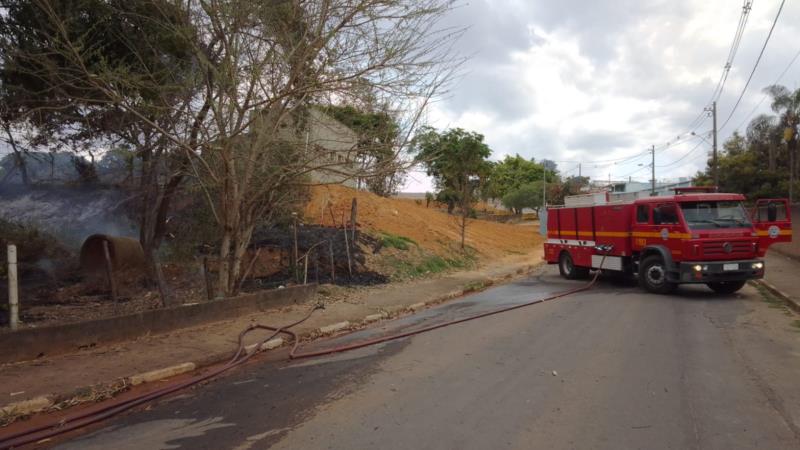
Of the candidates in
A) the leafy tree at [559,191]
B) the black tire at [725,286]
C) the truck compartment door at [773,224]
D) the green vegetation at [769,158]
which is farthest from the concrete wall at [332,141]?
the leafy tree at [559,191]

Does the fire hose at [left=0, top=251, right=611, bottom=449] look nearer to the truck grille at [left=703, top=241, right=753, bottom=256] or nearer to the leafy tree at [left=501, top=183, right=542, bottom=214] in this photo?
the truck grille at [left=703, top=241, right=753, bottom=256]

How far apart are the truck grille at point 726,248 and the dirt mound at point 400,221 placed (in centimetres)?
1045

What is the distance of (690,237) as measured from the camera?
13055 mm

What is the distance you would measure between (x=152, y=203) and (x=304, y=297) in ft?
15.2

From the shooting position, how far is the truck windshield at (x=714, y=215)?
1345cm

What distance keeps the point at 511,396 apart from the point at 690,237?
30.2 ft

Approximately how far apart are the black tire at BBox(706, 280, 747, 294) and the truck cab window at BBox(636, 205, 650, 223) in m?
2.17

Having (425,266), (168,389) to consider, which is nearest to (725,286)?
(425,266)

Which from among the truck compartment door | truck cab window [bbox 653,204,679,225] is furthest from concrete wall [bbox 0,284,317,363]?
the truck compartment door

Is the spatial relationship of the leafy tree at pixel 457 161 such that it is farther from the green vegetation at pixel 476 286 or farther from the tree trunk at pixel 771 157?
the tree trunk at pixel 771 157

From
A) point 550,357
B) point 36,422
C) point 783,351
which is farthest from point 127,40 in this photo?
point 783,351

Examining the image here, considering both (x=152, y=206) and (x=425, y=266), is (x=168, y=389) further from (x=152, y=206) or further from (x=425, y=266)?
(x=425, y=266)

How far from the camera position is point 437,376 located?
6664 millimetres

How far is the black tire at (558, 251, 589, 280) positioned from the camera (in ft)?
60.7
